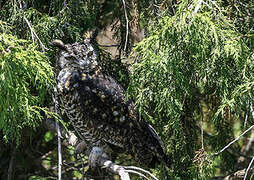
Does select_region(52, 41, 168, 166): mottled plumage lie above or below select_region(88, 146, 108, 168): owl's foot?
above

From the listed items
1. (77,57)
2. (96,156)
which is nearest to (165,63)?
(77,57)

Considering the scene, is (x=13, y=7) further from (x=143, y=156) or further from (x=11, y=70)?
(x=143, y=156)

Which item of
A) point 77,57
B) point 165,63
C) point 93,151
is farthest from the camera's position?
point 93,151

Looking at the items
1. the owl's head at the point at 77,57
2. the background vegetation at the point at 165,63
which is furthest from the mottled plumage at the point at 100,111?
the background vegetation at the point at 165,63

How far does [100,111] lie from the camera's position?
3.18m

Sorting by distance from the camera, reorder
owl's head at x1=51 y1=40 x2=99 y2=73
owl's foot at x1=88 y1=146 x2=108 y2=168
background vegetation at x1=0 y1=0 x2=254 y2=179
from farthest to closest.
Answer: owl's foot at x1=88 y1=146 x2=108 y2=168 → owl's head at x1=51 y1=40 x2=99 y2=73 → background vegetation at x1=0 y1=0 x2=254 y2=179

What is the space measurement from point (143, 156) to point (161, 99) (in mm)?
923

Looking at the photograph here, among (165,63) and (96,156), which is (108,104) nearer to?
(96,156)

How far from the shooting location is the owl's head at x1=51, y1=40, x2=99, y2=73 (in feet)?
9.74

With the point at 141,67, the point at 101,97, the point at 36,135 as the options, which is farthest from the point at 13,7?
the point at 36,135

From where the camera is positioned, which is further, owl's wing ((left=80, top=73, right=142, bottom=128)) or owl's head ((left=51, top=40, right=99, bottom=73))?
owl's wing ((left=80, top=73, right=142, bottom=128))

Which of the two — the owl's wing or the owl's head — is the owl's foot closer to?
the owl's wing

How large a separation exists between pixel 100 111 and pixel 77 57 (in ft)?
1.36

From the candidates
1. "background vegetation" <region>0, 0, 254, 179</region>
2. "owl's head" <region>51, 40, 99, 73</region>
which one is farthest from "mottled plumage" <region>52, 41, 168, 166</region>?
"background vegetation" <region>0, 0, 254, 179</region>
